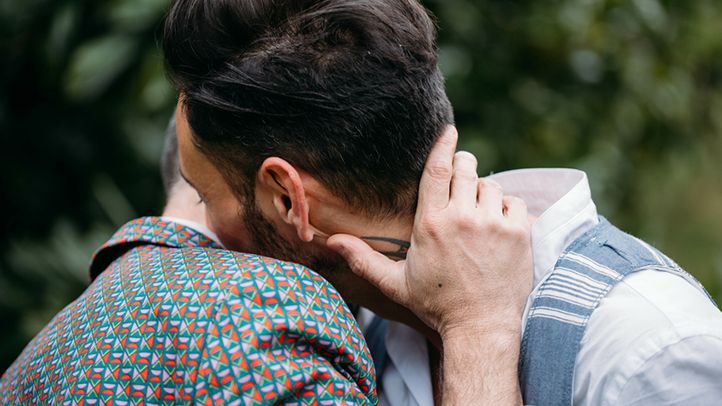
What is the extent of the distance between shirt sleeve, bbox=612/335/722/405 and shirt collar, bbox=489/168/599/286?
29 cm

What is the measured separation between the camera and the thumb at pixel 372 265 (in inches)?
63.3

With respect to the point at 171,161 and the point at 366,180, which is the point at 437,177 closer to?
the point at 366,180

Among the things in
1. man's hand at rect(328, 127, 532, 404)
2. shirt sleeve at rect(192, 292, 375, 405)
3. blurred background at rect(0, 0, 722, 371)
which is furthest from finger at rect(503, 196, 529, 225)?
blurred background at rect(0, 0, 722, 371)

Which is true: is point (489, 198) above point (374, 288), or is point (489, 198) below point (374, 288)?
above

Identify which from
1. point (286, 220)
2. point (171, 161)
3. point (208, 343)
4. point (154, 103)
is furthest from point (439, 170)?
point (154, 103)

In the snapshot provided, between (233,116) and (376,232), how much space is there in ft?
1.29

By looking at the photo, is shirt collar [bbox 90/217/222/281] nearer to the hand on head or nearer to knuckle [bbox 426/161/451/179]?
the hand on head

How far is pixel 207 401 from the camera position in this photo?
124 centimetres

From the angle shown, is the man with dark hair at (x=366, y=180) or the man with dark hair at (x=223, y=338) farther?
the man with dark hair at (x=366, y=180)

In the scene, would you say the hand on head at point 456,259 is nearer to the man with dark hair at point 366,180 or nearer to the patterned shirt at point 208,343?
the man with dark hair at point 366,180

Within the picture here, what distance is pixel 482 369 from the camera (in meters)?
1.47

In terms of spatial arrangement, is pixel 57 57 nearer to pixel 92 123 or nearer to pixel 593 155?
pixel 92 123

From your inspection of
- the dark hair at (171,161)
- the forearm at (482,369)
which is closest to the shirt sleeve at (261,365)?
the forearm at (482,369)

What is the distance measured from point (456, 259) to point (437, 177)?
190 mm
